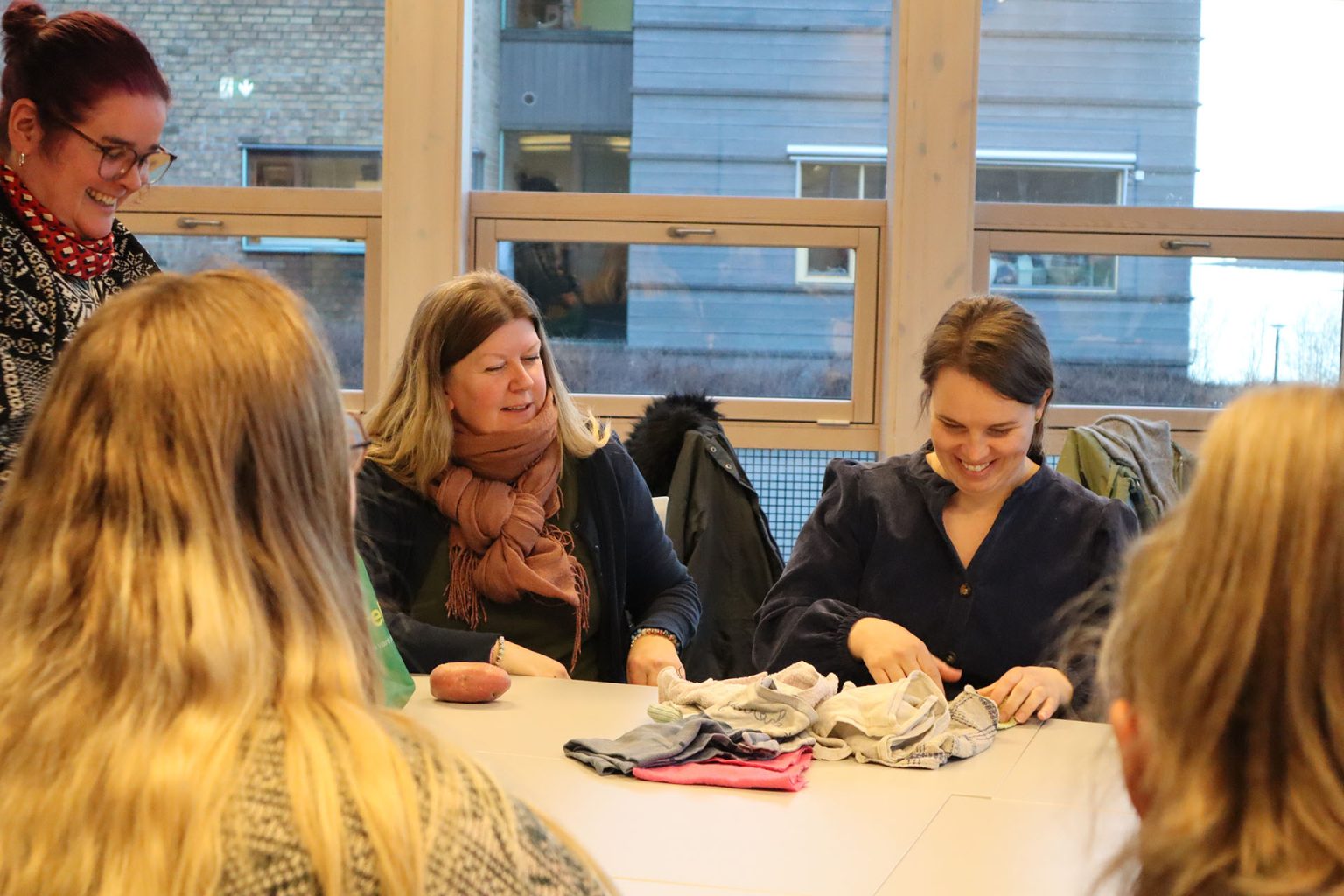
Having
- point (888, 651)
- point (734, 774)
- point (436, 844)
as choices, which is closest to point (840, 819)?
point (734, 774)

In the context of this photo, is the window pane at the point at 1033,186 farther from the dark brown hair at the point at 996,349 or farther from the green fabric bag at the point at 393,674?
the green fabric bag at the point at 393,674

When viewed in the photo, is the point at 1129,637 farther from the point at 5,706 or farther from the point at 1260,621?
the point at 5,706

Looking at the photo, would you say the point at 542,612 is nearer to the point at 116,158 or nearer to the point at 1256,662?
the point at 116,158

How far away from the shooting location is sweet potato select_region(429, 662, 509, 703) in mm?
2156

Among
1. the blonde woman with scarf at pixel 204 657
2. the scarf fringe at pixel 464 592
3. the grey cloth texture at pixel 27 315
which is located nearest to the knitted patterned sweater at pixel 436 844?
the blonde woman with scarf at pixel 204 657

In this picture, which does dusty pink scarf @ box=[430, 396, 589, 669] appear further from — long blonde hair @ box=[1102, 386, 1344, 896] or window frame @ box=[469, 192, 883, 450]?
long blonde hair @ box=[1102, 386, 1344, 896]

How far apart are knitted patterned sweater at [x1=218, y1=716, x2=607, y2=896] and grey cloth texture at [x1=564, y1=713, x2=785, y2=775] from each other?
841 mm

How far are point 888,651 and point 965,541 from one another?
0.38 meters

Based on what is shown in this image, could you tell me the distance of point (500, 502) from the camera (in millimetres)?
2559

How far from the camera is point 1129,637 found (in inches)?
32.7

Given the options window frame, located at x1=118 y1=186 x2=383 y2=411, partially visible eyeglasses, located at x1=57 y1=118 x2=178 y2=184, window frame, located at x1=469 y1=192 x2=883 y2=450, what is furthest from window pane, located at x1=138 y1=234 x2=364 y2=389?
partially visible eyeglasses, located at x1=57 y1=118 x2=178 y2=184

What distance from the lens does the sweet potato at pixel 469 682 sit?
2156mm

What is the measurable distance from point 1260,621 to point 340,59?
3758mm

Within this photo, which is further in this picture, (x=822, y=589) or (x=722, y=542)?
(x=722, y=542)
